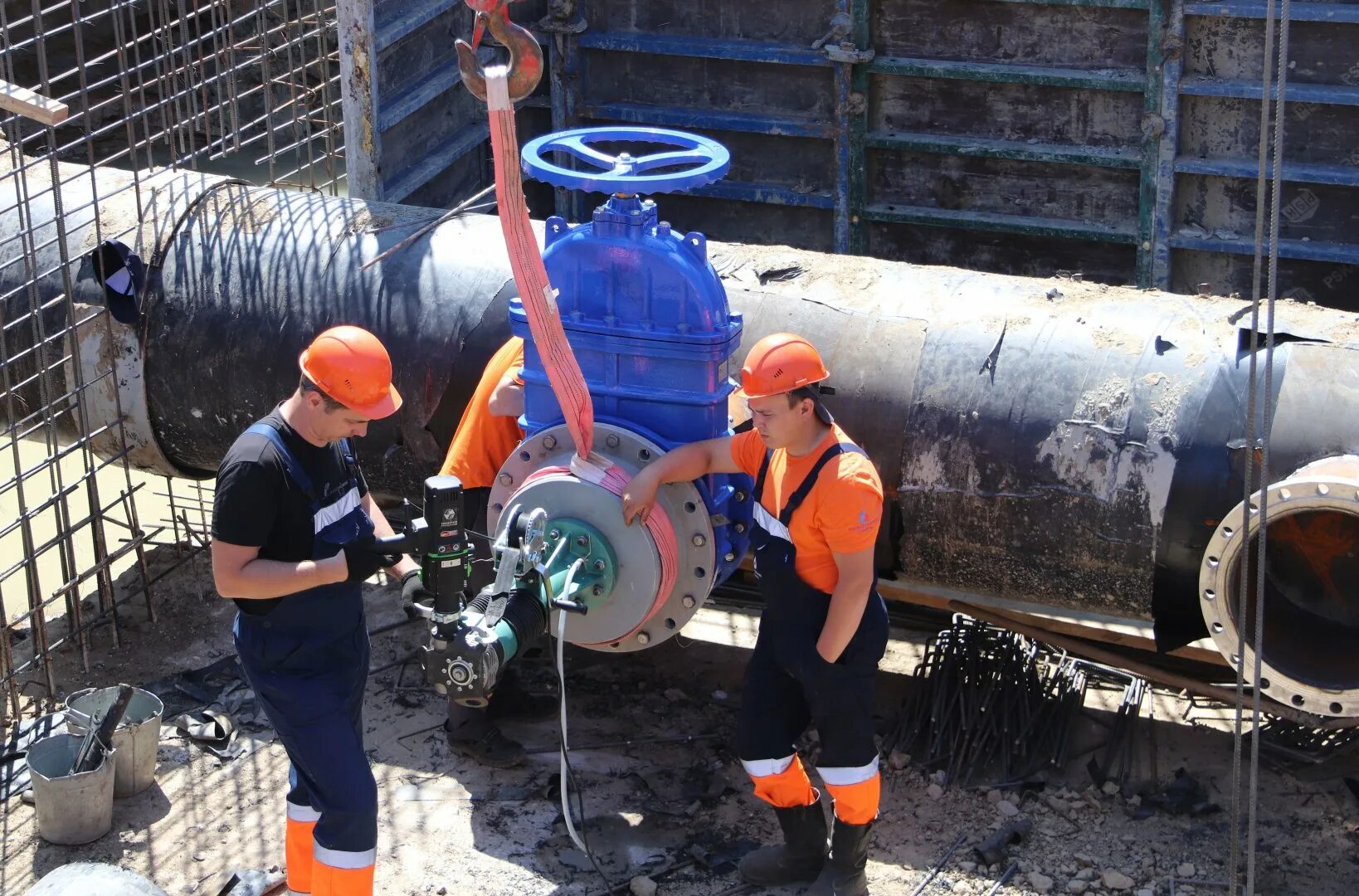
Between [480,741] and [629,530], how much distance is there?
1180mm

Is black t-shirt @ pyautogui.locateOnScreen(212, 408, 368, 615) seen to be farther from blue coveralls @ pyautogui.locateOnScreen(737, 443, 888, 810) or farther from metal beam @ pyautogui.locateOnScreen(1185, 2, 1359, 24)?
metal beam @ pyautogui.locateOnScreen(1185, 2, 1359, 24)

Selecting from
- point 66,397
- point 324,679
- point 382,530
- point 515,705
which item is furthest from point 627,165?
point 66,397

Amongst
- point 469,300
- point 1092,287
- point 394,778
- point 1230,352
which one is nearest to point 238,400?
point 469,300

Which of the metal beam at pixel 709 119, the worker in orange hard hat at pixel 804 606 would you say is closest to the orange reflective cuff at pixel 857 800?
the worker in orange hard hat at pixel 804 606

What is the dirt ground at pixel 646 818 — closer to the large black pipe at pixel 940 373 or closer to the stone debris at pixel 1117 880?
the stone debris at pixel 1117 880

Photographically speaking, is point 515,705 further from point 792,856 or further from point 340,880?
point 340,880

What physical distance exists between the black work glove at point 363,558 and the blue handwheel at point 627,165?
1.17m

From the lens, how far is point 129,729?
16.6 ft

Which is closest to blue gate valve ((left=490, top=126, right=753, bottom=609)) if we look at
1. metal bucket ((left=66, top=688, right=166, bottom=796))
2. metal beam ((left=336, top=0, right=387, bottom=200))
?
metal bucket ((left=66, top=688, right=166, bottom=796))

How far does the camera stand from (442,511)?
404cm

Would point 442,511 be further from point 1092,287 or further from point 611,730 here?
point 1092,287

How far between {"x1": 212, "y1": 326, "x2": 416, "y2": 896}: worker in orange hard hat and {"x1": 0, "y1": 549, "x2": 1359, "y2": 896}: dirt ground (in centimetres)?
63

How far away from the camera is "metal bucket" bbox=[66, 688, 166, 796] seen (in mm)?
5074

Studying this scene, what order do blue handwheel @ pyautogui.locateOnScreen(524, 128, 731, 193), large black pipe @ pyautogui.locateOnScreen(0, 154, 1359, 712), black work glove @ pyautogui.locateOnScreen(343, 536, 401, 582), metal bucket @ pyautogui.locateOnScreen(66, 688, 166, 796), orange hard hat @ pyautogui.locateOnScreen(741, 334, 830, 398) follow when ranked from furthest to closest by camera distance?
metal bucket @ pyautogui.locateOnScreen(66, 688, 166, 796), large black pipe @ pyautogui.locateOnScreen(0, 154, 1359, 712), blue handwheel @ pyautogui.locateOnScreen(524, 128, 731, 193), orange hard hat @ pyautogui.locateOnScreen(741, 334, 830, 398), black work glove @ pyautogui.locateOnScreen(343, 536, 401, 582)
